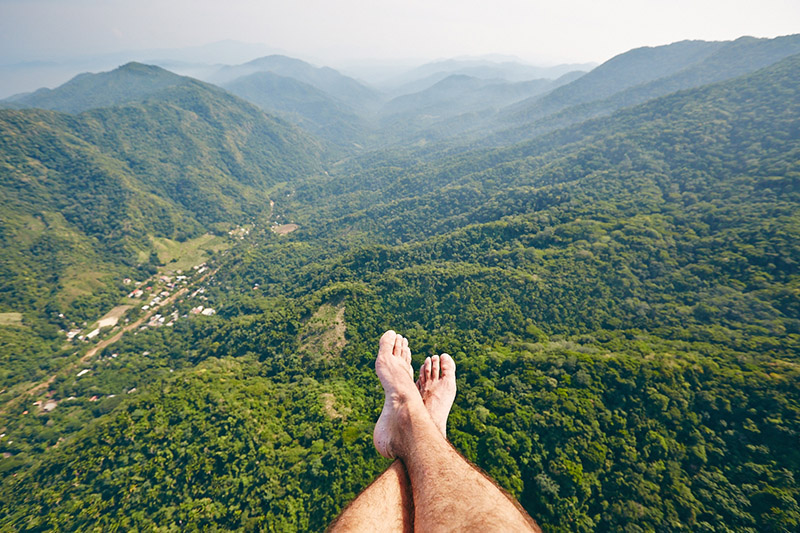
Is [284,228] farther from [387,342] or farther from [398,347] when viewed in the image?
[398,347]

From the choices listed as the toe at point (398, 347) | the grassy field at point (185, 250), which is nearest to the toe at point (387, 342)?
the toe at point (398, 347)

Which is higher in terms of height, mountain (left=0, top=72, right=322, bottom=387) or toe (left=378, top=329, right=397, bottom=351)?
toe (left=378, top=329, right=397, bottom=351)

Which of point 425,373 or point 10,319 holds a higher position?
point 425,373

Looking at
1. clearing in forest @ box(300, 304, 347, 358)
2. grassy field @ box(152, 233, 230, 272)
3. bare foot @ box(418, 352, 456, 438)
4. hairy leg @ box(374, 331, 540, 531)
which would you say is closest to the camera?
hairy leg @ box(374, 331, 540, 531)

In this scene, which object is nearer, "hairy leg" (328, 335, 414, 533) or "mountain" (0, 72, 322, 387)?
"hairy leg" (328, 335, 414, 533)

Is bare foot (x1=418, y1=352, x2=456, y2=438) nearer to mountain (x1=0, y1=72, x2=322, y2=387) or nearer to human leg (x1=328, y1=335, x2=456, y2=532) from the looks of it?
human leg (x1=328, y1=335, x2=456, y2=532)

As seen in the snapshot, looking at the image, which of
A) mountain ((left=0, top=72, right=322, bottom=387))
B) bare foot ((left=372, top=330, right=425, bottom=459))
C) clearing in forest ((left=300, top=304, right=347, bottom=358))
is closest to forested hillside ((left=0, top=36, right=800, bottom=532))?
clearing in forest ((left=300, top=304, right=347, bottom=358))

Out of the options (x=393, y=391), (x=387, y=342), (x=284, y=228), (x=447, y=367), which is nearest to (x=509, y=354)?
(x=447, y=367)
